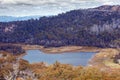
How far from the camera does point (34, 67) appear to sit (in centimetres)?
10094

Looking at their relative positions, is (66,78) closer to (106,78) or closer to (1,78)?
(106,78)

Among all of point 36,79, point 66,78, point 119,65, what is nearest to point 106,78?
point 66,78

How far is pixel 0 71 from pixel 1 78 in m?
3.94

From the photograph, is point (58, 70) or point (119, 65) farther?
point (119, 65)

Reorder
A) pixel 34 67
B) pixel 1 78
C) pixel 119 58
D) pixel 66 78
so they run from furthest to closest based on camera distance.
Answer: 1. pixel 119 58
2. pixel 34 67
3. pixel 1 78
4. pixel 66 78

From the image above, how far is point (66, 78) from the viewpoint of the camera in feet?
240

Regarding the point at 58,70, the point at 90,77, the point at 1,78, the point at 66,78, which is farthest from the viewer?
the point at 1,78

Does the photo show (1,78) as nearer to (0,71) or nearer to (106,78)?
(0,71)

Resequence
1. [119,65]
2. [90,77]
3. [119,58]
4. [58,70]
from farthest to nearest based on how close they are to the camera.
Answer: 1. [119,58]
2. [119,65]
3. [58,70]
4. [90,77]

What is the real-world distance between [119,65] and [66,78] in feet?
287

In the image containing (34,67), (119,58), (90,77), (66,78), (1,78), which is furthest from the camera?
(119,58)

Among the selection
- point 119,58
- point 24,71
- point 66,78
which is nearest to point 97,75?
point 66,78

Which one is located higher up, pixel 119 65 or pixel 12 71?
pixel 12 71

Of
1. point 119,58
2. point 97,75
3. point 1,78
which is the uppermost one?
point 97,75
